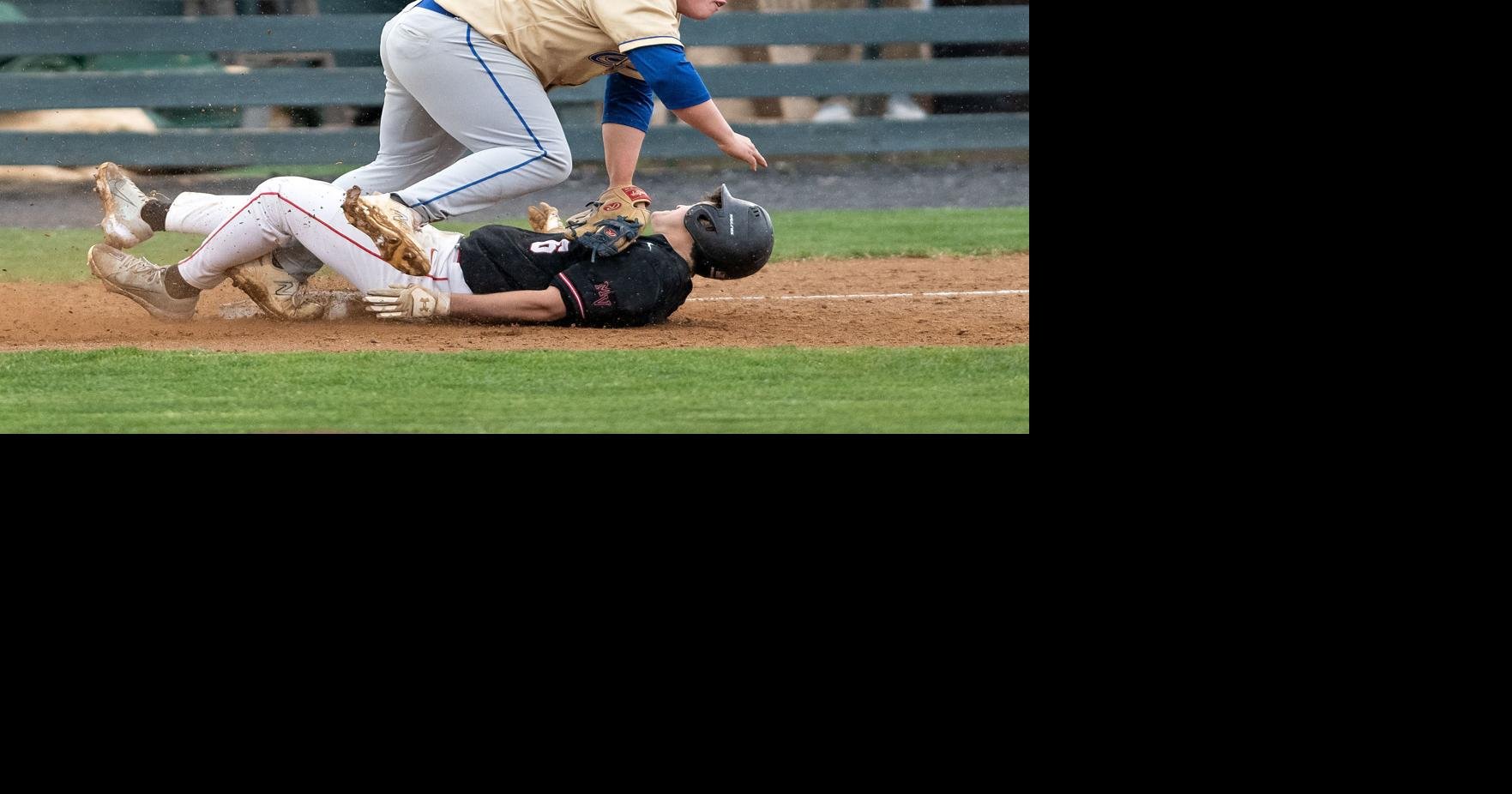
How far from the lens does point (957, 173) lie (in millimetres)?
12945

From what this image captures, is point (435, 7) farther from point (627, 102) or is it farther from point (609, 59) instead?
point (627, 102)

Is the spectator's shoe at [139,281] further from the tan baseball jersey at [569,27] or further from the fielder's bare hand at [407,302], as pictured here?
the tan baseball jersey at [569,27]

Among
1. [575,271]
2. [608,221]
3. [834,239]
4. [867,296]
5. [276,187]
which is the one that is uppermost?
[276,187]

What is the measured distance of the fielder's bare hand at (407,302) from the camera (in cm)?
536

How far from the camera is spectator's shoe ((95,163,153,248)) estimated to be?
570 cm

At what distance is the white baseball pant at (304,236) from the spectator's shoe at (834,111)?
7.93 m

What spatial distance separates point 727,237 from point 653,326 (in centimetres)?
46

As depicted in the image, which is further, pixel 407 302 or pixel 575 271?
pixel 575 271

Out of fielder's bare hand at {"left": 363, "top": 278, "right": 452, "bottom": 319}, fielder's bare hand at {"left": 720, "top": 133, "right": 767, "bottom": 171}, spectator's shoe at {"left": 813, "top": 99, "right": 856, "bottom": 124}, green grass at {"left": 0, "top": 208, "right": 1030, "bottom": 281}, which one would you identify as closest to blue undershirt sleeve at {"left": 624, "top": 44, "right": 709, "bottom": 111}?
fielder's bare hand at {"left": 720, "top": 133, "right": 767, "bottom": 171}

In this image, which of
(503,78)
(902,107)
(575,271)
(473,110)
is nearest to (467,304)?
(575,271)

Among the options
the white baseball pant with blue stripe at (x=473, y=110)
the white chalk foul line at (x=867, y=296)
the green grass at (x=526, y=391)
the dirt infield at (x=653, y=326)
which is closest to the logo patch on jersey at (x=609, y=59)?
the white baseball pant with blue stripe at (x=473, y=110)

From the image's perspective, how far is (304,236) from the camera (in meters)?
5.48

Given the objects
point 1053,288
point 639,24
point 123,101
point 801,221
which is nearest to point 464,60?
point 639,24

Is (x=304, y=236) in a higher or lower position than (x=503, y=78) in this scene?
lower
